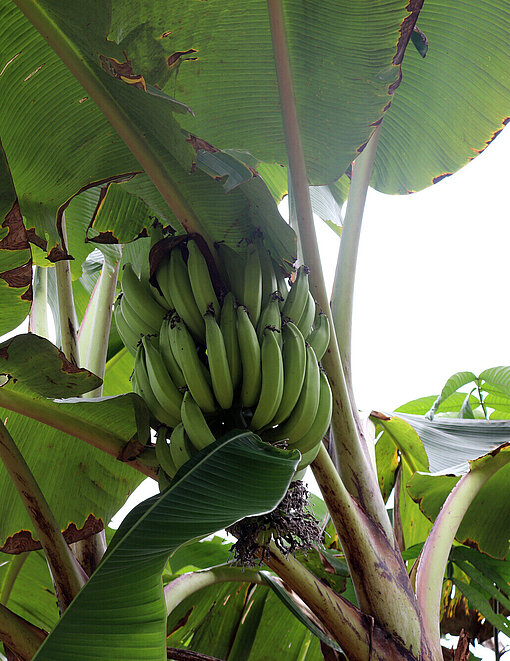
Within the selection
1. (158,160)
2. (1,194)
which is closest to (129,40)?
(158,160)

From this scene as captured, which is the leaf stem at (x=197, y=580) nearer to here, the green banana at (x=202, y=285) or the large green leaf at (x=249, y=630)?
the large green leaf at (x=249, y=630)

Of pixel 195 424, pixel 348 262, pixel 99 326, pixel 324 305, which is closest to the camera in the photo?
pixel 195 424

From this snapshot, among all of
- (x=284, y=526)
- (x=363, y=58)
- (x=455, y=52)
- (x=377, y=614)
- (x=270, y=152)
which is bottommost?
(x=377, y=614)

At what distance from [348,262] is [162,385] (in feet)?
1.53

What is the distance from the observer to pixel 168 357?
0.68 m

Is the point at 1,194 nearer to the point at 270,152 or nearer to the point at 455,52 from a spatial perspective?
the point at 270,152

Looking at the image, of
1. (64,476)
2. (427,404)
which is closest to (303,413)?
(64,476)

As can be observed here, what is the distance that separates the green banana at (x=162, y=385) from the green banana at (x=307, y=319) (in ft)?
0.62

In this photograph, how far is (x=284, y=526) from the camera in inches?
25.1

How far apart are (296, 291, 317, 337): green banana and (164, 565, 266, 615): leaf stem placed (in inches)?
13.3

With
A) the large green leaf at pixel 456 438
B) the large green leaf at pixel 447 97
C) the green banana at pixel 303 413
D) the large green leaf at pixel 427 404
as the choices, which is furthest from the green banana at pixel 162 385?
the large green leaf at pixel 427 404

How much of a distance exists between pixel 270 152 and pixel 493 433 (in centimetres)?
73

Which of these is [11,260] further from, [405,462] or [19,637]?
[405,462]

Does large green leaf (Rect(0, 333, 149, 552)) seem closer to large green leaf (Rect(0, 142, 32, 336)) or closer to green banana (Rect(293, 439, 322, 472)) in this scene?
large green leaf (Rect(0, 142, 32, 336))
